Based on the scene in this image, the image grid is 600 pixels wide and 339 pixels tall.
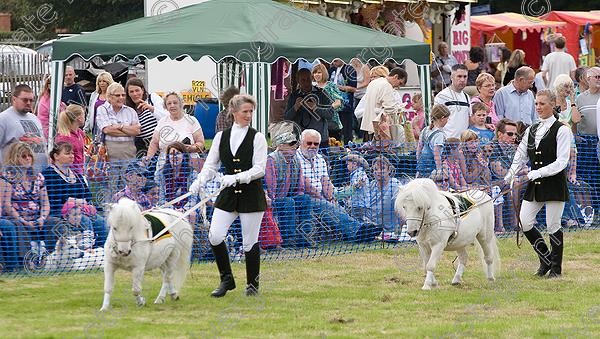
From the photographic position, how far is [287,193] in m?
13.3

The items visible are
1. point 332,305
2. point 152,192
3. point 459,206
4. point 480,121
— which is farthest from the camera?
point 480,121

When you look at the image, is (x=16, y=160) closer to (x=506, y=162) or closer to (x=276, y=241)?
(x=276, y=241)

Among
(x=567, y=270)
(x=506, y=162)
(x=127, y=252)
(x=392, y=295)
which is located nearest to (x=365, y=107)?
(x=506, y=162)

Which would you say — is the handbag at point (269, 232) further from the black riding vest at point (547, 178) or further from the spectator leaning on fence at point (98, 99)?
the spectator leaning on fence at point (98, 99)

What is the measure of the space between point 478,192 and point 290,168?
2463mm

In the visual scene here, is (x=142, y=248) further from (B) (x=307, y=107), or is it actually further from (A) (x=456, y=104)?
(B) (x=307, y=107)

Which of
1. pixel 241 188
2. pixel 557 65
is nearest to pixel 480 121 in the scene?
pixel 241 188

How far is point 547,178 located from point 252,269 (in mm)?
3019

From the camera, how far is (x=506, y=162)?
1469 cm

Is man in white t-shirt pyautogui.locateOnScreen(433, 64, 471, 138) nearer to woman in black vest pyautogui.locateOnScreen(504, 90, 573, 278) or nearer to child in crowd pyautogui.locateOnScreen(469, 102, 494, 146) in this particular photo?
child in crowd pyautogui.locateOnScreen(469, 102, 494, 146)

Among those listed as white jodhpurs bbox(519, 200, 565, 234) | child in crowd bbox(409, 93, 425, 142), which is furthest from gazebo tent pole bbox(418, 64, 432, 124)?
white jodhpurs bbox(519, 200, 565, 234)

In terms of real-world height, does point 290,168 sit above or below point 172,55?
below

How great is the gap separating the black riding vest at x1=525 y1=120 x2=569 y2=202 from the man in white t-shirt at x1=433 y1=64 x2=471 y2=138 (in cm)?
334

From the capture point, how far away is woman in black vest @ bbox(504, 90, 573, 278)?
11352mm
